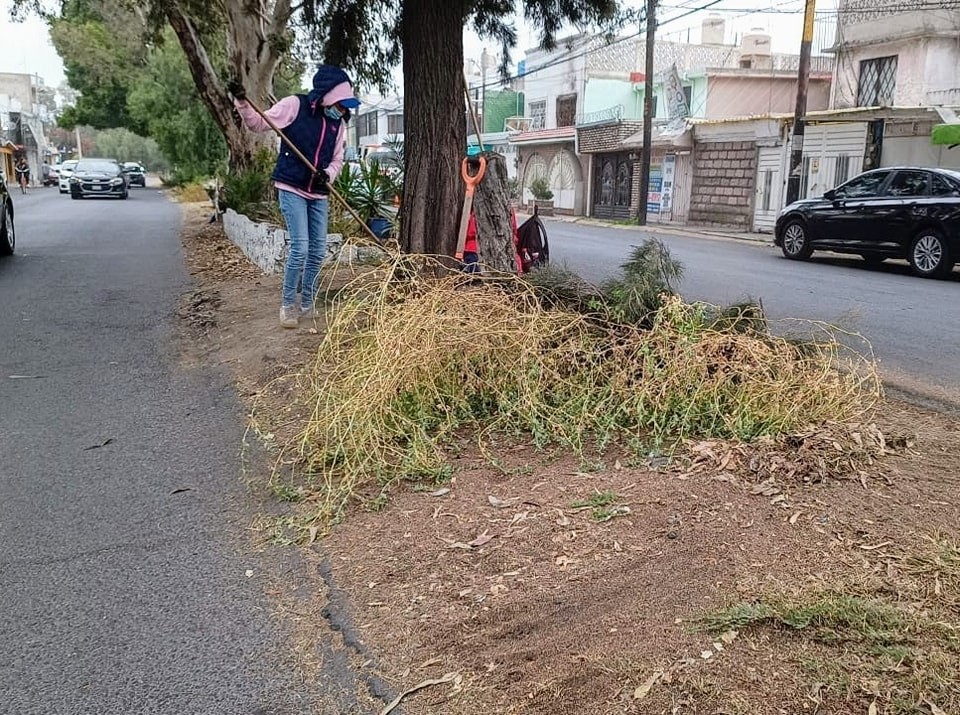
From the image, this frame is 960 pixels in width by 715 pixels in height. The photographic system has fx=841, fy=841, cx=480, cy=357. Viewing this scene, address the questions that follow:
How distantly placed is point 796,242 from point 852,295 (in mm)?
5626

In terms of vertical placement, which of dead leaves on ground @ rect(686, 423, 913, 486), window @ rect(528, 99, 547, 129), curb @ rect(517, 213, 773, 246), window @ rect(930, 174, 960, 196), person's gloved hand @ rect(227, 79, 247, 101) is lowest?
curb @ rect(517, 213, 773, 246)

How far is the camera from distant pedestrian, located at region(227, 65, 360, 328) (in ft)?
20.8

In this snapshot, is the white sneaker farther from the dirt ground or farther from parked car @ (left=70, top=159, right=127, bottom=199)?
parked car @ (left=70, top=159, right=127, bottom=199)

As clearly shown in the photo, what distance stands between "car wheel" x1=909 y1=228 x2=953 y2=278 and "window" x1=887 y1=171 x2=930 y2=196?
0.75m

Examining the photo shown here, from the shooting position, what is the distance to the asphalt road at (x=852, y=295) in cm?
648

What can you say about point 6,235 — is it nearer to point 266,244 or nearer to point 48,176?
point 266,244

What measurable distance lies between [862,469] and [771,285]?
8105 millimetres

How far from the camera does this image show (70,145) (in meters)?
121

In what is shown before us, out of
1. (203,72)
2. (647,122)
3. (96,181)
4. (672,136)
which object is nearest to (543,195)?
(672,136)

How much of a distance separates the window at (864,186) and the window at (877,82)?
1027 centimetres

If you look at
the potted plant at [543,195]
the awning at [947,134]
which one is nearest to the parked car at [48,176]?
the potted plant at [543,195]

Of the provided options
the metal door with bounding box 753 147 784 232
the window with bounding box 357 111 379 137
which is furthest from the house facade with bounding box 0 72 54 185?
the metal door with bounding box 753 147 784 232

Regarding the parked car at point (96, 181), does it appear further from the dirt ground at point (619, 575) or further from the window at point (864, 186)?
the dirt ground at point (619, 575)

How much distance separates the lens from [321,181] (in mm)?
6418
